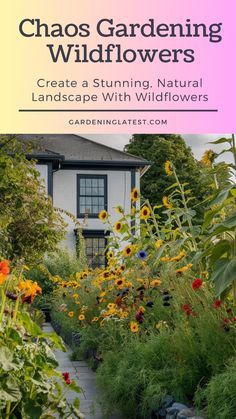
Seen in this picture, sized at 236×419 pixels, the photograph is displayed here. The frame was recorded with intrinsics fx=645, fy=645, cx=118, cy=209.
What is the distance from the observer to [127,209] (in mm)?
24062

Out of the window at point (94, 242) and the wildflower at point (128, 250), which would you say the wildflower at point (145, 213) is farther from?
the window at point (94, 242)

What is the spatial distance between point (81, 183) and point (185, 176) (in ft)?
36.2

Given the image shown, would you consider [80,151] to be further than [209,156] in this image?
Yes

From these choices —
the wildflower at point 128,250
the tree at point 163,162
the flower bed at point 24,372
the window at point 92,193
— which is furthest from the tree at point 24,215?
the tree at point 163,162

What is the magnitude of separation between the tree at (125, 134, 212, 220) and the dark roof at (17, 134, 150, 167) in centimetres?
704

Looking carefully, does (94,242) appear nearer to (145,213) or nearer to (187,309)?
(145,213)

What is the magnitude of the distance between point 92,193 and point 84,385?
1830cm

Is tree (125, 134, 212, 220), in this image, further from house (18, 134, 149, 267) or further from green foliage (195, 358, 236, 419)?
green foliage (195, 358, 236, 419)

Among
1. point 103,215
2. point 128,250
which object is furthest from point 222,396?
point 103,215

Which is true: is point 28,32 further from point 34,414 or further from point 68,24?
point 34,414

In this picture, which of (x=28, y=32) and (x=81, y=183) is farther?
(x=81, y=183)

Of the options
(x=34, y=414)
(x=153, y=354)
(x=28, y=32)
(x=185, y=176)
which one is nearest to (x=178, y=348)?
(x=153, y=354)

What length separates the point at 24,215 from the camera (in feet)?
38.3

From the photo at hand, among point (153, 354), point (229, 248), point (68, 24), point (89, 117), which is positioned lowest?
point (153, 354)
